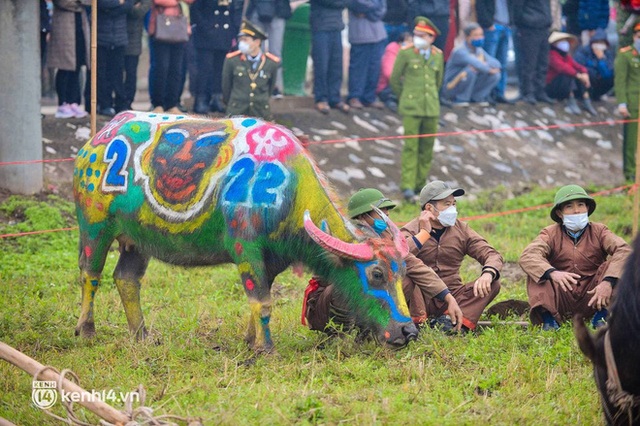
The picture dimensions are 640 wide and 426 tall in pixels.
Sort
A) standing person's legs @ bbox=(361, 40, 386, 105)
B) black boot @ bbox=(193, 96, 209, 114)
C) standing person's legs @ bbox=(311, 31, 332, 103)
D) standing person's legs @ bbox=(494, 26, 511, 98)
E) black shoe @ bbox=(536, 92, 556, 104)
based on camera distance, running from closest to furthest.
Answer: black boot @ bbox=(193, 96, 209, 114)
standing person's legs @ bbox=(311, 31, 332, 103)
standing person's legs @ bbox=(361, 40, 386, 105)
standing person's legs @ bbox=(494, 26, 511, 98)
black shoe @ bbox=(536, 92, 556, 104)

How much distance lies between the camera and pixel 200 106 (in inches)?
552

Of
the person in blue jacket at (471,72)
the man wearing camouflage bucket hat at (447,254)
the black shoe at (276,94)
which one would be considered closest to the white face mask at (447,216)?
the man wearing camouflage bucket hat at (447,254)

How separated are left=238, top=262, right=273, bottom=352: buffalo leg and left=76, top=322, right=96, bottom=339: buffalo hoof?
132cm

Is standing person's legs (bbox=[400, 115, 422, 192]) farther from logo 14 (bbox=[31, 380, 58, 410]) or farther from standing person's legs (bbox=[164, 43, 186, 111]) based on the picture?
logo 14 (bbox=[31, 380, 58, 410])

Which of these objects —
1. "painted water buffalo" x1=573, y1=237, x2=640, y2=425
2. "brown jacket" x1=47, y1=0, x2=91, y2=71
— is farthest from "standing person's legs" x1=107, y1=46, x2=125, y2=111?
"painted water buffalo" x1=573, y1=237, x2=640, y2=425

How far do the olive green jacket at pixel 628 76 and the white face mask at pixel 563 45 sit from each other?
2292mm

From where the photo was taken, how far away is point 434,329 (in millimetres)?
8086

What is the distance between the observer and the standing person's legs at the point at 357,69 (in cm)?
1522

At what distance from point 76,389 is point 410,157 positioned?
8.29 meters

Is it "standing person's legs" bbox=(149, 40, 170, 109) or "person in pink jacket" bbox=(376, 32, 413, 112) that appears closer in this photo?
"standing person's legs" bbox=(149, 40, 170, 109)

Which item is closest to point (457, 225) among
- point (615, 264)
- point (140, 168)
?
Result: point (615, 264)

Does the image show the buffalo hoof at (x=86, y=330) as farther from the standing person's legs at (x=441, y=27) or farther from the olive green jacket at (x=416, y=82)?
the standing person's legs at (x=441, y=27)

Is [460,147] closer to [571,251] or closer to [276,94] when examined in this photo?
[276,94]

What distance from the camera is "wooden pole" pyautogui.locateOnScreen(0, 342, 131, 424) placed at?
5.69 metres
